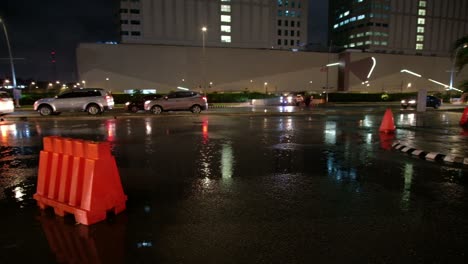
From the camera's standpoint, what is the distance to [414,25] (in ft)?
356

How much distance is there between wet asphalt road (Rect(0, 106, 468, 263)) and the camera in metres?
3.94

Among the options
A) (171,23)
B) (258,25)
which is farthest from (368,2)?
(171,23)

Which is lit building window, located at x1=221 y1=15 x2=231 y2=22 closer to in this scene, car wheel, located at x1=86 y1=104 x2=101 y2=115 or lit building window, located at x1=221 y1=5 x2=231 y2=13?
lit building window, located at x1=221 y1=5 x2=231 y2=13

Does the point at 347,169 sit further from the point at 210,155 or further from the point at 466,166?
the point at 210,155

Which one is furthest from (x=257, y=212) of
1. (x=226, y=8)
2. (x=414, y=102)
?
(x=226, y=8)

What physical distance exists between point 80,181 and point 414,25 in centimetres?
12415

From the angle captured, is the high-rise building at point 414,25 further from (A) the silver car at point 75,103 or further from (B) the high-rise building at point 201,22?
(A) the silver car at point 75,103

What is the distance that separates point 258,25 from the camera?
91.2 metres

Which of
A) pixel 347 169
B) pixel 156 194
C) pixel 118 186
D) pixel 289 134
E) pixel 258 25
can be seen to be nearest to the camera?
pixel 118 186

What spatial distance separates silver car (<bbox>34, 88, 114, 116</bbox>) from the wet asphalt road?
47.8ft

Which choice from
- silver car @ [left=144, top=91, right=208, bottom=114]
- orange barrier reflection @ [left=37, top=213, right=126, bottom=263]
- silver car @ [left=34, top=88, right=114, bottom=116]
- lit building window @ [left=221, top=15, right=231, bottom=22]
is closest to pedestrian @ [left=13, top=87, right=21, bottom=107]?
silver car @ [left=34, top=88, right=114, bottom=116]

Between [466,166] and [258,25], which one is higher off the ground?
[258,25]

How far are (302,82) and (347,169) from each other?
69.8 meters

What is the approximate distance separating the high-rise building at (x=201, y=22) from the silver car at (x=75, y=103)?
2238 inches
